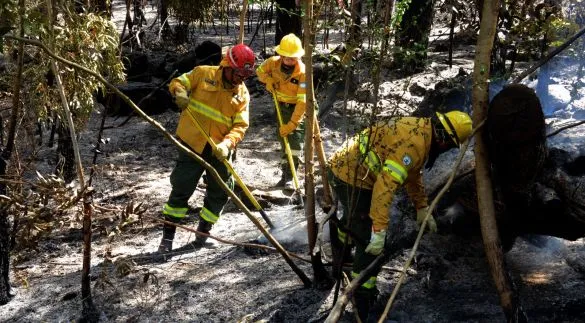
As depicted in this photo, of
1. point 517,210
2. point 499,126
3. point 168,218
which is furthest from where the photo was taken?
point 168,218

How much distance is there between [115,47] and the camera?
19.8ft

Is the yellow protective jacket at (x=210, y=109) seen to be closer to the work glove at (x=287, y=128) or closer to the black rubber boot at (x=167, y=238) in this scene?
the black rubber boot at (x=167, y=238)

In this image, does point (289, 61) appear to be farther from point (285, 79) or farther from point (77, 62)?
point (77, 62)

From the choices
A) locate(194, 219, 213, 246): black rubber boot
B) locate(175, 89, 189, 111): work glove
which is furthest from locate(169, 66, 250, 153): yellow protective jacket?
locate(194, 219, 213, 246): black rubber boot

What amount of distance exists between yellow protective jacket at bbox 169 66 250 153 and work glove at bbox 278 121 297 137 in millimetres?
1016

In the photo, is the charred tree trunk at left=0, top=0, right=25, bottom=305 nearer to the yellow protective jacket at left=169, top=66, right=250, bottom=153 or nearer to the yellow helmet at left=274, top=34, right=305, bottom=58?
the yellow protective jacket at left=169, top=66, right=250, bottom=153

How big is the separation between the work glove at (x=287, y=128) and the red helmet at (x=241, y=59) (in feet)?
4.17

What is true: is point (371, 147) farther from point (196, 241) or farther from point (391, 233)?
point (196, 241)

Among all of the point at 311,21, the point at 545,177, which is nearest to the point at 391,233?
the point at 545,177

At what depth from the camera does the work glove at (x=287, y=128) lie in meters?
6.49

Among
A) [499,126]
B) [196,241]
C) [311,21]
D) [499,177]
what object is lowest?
[196,241]

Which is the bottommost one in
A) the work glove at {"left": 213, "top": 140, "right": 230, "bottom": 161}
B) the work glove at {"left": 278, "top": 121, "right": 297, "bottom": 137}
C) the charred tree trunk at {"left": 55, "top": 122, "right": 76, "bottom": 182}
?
the charred tree trunk at {"left": 55, "top": 122, "right": 76, "bottom": 182}

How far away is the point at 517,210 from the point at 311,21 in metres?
1.93

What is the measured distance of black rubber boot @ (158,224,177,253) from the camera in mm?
5499
